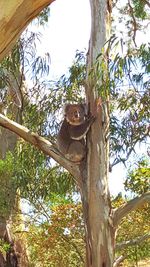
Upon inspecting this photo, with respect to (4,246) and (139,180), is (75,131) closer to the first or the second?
(139,180)

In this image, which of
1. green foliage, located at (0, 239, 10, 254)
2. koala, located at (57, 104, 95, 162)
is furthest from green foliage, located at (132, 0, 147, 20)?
green foliage, located at (0, 239, 10, 254)

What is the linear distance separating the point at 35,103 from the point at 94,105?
73.6 inches

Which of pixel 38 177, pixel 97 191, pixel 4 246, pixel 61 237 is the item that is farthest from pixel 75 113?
pixel 4 246

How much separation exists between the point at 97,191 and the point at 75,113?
0.91 metres

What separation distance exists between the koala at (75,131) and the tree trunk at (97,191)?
9 cm

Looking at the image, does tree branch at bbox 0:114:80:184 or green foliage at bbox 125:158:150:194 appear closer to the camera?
tree branch at bbox 0:114:80:184

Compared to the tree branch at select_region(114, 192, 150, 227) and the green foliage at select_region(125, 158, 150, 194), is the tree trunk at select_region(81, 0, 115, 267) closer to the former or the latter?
the tree branch at select_region(114, 192, 150, 227)

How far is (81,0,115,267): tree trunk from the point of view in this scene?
16.3 feet

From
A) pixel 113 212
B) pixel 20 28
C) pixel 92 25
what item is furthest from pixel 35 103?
pixel 20 28

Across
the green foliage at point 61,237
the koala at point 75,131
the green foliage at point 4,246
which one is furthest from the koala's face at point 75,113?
the green foliage at point 4,246

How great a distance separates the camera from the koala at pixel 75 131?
5027 millimetres

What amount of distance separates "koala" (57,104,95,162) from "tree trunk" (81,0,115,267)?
9cm

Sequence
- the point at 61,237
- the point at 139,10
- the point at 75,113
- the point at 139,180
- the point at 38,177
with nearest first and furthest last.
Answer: the point at 75,113
the point at 139,180
the point at 38,177
the point at 61,237
the point at 139,10

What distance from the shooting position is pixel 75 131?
513 cm
